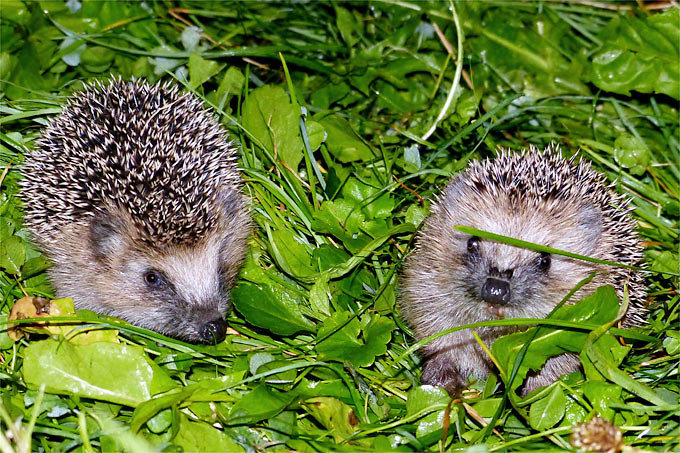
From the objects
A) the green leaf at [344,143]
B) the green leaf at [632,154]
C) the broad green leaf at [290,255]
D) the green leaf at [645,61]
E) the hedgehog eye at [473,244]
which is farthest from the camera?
the green leaf at [645,61]

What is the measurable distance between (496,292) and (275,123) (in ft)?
4.90

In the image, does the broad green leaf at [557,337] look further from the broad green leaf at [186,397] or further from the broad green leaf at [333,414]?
the broad green leaf at [186,397]

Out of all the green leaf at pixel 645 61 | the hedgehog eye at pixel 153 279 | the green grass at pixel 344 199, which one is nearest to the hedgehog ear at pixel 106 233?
the hedgehog eye at pixel 153 279

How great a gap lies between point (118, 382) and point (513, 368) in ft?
4.90

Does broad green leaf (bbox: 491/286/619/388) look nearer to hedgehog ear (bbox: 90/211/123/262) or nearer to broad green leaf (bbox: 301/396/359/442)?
broad green leaf (bbox: 301/396/359/442)

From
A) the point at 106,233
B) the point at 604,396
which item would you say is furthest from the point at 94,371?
the point at 604,396

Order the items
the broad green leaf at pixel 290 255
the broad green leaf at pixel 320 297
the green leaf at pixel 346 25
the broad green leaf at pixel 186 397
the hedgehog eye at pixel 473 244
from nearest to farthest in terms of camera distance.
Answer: the broad green leaf at pixel 186 397, the hedgehog eye at pixel 473 244, the broad green leaf at pixel 320 297, the broad green leaf at pixel 290 255, the green leaf at pixel 346 25

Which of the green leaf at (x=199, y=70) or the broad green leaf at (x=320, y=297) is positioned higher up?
the green leaf at (x=199, y=70)

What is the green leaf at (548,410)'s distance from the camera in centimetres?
→ 273

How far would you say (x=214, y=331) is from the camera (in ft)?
9.95

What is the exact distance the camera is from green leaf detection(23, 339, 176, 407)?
273 cm

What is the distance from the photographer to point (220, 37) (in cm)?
440

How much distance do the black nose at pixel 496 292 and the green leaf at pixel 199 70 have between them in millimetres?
1924

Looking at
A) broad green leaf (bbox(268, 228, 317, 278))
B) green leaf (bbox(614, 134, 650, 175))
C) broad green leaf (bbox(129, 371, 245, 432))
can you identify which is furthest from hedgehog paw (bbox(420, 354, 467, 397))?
green leaf (bbox(614, 134, 650, 175))
